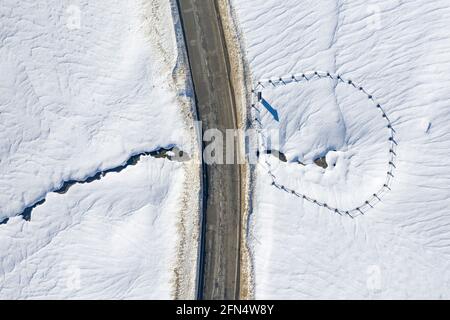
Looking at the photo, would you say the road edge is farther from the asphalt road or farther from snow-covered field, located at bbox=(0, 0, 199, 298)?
snow-covered field, located at bbox=(0, 0, 199, 298)

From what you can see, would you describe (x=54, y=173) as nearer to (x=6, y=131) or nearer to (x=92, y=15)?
(x=6, y=131)

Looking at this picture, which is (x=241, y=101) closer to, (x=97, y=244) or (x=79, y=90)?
(x=79, y=90)

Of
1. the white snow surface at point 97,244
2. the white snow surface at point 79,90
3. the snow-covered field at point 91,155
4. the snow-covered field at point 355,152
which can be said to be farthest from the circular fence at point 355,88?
the white snow surface at point 97,244

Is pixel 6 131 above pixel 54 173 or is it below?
above

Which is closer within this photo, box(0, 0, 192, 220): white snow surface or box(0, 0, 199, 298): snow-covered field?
box(0, 0, 199, 298): snow-covered field

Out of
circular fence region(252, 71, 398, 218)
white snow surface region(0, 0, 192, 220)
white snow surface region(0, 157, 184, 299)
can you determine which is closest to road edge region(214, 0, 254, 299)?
circular fence region(252, 71, 398, 218)
